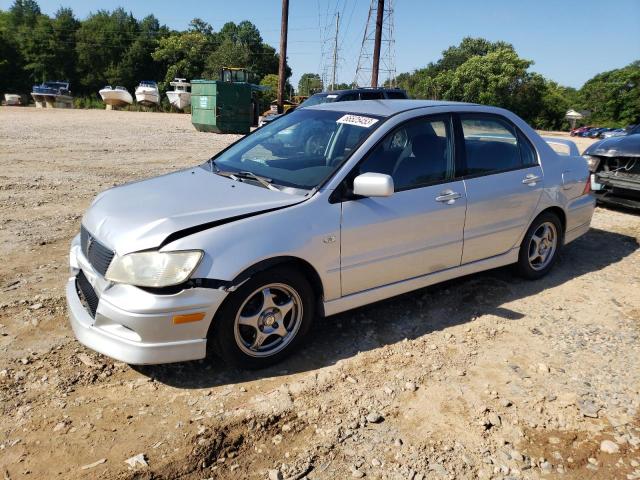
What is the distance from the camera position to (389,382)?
3.20m

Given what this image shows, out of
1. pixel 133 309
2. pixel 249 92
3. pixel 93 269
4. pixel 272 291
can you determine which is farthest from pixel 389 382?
pixel 249 92

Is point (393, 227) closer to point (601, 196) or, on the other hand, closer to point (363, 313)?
point (363, 313)

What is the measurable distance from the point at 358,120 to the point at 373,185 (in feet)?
2.75

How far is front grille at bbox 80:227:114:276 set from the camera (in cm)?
297

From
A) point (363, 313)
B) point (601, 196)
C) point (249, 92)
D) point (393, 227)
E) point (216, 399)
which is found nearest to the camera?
point (216, 399)

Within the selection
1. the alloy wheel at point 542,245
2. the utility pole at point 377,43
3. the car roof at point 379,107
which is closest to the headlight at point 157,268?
the car roof at point 379,107

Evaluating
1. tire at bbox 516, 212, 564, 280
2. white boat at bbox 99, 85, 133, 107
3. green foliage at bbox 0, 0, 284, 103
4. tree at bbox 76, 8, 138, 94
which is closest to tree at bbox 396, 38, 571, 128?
green foliage at bbox 0, 0, 284, 103

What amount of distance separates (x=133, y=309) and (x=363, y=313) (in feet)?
6.40

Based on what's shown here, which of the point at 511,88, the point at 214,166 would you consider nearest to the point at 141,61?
the point at 511,88

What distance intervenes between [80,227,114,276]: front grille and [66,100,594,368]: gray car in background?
1cm

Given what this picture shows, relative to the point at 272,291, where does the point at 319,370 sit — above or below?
below

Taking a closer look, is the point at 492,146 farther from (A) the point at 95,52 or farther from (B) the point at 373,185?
(A) the point at 95,52

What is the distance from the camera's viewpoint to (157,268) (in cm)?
280

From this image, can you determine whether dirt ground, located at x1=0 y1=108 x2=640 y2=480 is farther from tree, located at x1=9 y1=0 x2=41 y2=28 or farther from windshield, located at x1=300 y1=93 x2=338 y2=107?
tree, located at x1=9 y1=0 x2=41 y2=28
